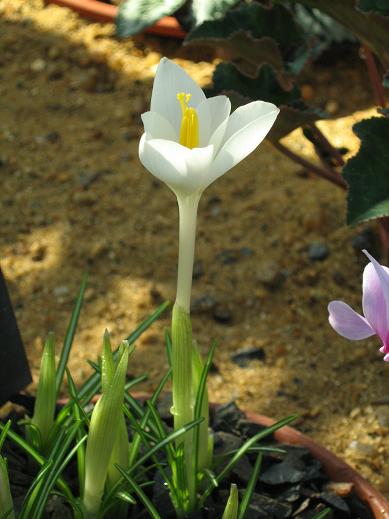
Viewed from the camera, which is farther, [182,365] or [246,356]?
[246,356]

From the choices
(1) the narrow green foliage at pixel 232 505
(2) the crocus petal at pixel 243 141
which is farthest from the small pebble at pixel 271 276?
(2) the crocus petal at pixel 243 141

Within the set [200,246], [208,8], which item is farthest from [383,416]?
[208,8]

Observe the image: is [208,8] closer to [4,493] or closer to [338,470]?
[338,470]

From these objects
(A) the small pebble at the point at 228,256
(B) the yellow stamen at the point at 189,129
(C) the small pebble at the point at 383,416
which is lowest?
(A) the small pebble at the point at 228,256

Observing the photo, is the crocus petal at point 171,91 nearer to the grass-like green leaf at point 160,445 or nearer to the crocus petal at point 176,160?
the crocus petal at point 176,160

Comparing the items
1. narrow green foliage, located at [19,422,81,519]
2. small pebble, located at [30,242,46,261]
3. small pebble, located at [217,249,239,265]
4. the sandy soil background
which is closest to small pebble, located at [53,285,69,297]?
the sandy soil background

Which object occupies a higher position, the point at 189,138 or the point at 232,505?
the point at 189,138
